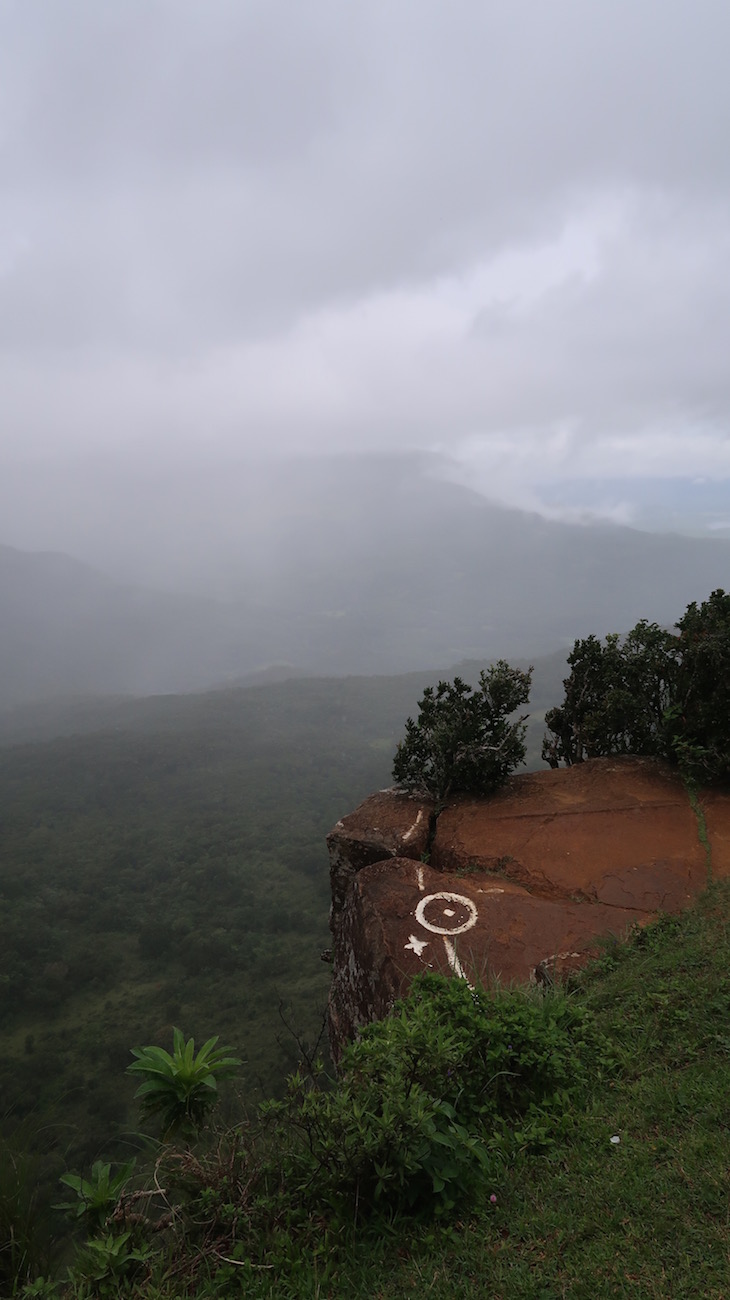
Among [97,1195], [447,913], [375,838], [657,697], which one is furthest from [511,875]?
[97,1195]

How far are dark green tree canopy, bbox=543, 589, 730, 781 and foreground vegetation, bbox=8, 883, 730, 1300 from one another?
638cm

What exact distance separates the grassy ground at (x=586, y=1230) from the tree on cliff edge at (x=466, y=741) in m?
6.81

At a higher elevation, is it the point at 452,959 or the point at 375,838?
the point at 375,838

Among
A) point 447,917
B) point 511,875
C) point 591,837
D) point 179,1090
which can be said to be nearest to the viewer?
point 179,1090

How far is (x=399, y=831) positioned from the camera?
392 inches

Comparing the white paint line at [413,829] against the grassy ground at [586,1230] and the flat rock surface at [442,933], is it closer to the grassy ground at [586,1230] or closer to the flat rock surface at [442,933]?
the flat rock surface at [442,933]

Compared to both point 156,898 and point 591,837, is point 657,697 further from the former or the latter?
point 156,898

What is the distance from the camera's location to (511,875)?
8.70 meters

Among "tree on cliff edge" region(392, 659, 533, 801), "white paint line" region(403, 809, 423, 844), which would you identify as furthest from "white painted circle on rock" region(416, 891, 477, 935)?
"tree on cliff edge" region(392, 659, 533, 801)

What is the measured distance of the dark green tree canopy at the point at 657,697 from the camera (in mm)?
9766

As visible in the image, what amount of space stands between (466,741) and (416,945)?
172 inches

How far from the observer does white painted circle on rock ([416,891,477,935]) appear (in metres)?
7.64

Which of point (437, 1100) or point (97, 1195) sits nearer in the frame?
point (97, 1195)

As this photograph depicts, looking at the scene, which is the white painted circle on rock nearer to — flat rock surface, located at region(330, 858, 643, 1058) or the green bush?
flat rock surface, located at region(330, 858, 643, 1058)
